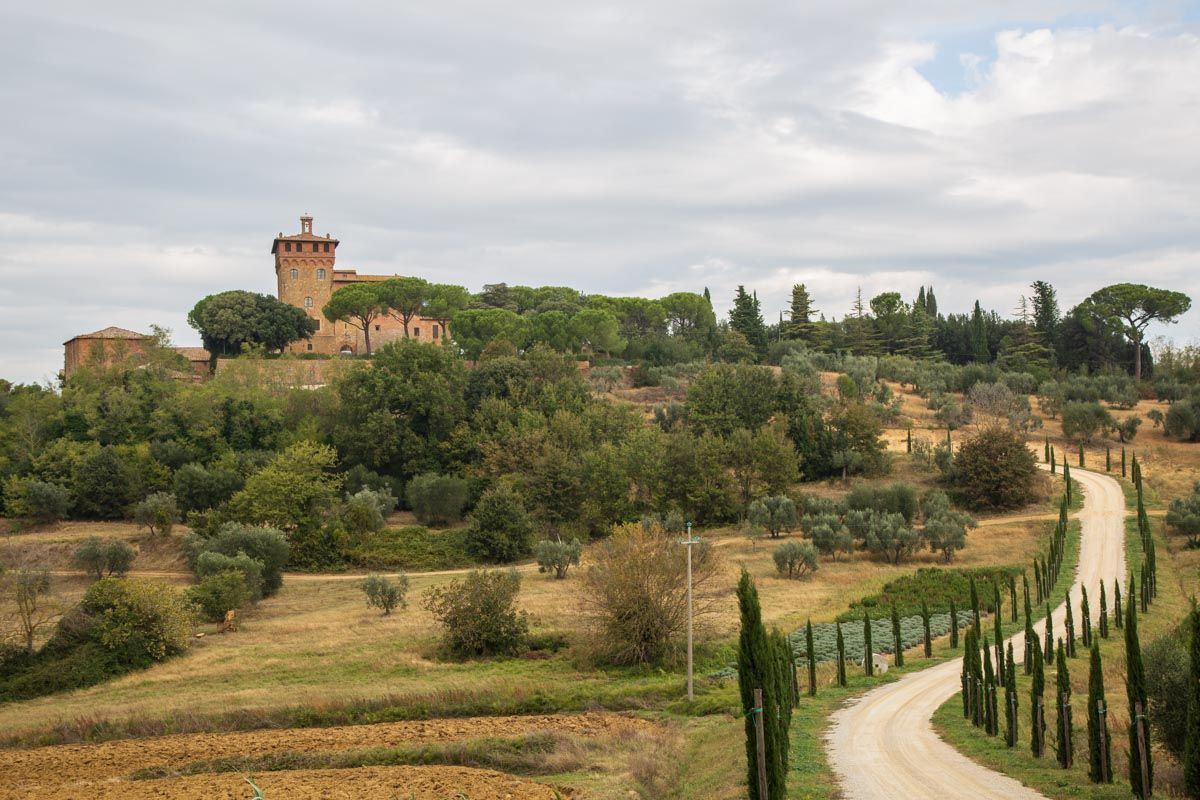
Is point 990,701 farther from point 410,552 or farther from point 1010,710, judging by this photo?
point 410,552

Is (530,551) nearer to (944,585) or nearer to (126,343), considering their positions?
(944,585)

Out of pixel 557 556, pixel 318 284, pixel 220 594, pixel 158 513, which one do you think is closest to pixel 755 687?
pixel 220 594

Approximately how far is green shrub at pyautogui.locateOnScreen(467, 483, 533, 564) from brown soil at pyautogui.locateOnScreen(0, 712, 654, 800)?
23247mm

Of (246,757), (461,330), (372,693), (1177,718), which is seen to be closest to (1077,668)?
(1177,718)

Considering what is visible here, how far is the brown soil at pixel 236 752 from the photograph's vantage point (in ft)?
65.2

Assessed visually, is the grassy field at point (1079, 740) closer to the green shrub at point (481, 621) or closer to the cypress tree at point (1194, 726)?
the cypress tree at point (1194, 726)

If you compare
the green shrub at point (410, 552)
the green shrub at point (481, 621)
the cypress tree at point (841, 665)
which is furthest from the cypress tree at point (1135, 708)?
the green shrub at point (410, 552)

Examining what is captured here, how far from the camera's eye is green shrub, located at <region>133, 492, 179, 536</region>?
4888 centimetres

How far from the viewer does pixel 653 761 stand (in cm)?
2038

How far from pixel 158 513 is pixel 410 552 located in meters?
12.1

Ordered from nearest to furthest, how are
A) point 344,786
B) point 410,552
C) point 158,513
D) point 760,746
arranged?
point 760,746
point 344,786
point 158,513
point 410,552

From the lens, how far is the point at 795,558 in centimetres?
4234

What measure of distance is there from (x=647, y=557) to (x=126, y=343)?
5789cm

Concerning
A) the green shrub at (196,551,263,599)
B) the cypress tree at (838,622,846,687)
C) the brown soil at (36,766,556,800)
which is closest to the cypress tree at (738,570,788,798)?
the brown soil at (36,766,556,800)
